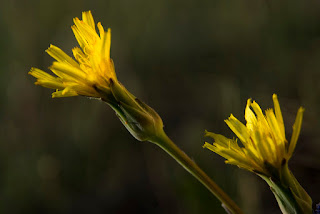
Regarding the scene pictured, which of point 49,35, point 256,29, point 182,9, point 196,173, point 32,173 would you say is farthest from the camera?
point 182,9

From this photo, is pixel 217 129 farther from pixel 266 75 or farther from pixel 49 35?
pixel 49 35

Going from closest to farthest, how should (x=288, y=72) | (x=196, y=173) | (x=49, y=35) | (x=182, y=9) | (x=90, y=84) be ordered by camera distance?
(x=196, y=173) < (x=90, y=84) < (x=288, y=72) < (x=49, y=35) < (x=182, y=9)

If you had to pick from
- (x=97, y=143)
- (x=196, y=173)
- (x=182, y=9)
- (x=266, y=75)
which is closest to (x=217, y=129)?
(x=266, y=75)

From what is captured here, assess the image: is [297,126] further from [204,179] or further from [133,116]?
[133,116]

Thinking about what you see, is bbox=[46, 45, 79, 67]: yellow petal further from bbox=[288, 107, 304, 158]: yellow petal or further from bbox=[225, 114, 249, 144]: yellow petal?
bbox=[288, 107, 304, 158]: yellow petal

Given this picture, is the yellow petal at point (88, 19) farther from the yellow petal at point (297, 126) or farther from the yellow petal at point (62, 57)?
the yellow petal at point (297, 126)

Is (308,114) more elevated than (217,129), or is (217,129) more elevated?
(217,129)

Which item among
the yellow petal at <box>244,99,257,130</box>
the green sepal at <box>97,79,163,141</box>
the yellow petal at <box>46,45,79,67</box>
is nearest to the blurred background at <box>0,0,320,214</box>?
the yellow petal at <box>244,99,257,130</box>

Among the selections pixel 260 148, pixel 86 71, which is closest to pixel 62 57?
pixel 86 71
